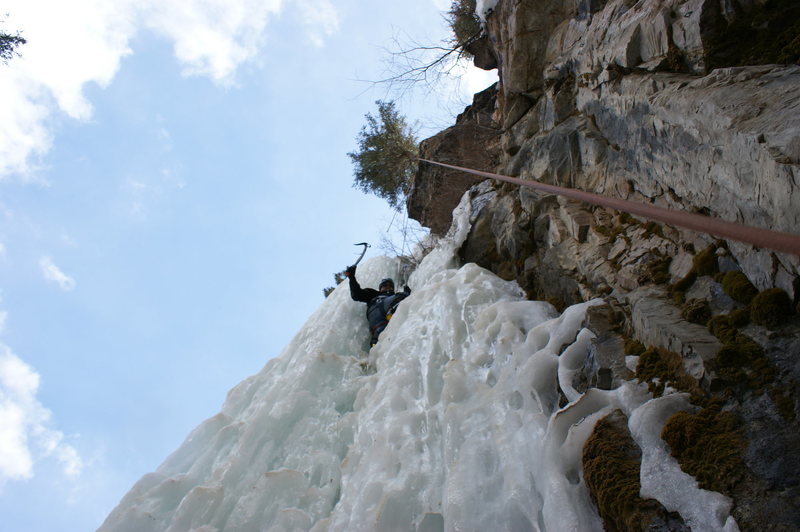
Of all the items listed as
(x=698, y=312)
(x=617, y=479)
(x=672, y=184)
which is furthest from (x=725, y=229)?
(x=672, y=184)

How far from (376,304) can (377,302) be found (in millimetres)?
34

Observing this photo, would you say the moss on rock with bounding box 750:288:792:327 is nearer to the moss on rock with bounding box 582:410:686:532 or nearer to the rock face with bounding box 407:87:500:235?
the moss on rock with bounding box 582:410:686:532

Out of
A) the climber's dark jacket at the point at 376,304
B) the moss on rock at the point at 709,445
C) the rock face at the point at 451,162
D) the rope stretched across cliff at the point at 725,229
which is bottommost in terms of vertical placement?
the moss on rock at the point at 709,445

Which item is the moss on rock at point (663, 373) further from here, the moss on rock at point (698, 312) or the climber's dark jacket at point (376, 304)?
the climber's dark jacket at point (376, 304)

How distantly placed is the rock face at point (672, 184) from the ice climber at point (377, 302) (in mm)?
1197

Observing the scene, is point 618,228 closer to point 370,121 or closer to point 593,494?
point 593,494

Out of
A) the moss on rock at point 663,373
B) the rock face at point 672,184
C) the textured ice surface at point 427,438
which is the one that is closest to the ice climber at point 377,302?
the textured ice surface at point 427,438

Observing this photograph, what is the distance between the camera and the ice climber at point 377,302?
18.2 ft

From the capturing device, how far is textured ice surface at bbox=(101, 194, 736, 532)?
85.4 inches

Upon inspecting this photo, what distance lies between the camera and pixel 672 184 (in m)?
2.64

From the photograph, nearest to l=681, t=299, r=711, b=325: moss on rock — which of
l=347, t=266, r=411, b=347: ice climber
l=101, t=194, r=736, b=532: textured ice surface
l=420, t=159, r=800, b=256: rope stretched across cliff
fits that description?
l=101, t=194, r=736, b=532: textured ice surface

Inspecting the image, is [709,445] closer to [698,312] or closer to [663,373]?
[663,373]

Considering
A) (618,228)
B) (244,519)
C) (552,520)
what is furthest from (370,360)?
(552,520)

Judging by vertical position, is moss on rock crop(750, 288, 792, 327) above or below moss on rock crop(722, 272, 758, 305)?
below
